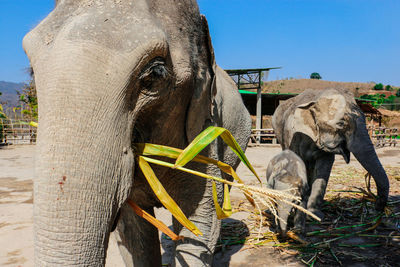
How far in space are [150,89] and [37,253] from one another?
25.6 inches

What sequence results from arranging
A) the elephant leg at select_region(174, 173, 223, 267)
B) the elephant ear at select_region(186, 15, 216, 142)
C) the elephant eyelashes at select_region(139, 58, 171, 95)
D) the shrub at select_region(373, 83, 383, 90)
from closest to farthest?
the elephant eyelashes at select_region(139, 58, 171, 95), the elephant ear at select_region(186, 15, 216, 142), the elephant leg at select_region(174, 173, 223, 267), the shrub at select_region(373, 83, 383, 90)

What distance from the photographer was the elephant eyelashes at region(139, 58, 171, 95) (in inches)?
44.0

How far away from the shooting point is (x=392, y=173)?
7152mm

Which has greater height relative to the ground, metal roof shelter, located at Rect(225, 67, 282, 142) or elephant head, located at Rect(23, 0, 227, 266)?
metal roof shelter, located at Rect(225, 67, 282, 142)

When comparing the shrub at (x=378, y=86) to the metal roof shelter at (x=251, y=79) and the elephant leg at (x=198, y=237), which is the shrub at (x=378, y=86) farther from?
the elephant leg at (x=198, y=237)

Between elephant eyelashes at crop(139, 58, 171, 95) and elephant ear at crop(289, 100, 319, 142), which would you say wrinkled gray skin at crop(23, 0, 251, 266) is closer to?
elephant eyelashes at crop(139, 58, 171, 95)

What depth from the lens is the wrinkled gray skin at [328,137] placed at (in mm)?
3701

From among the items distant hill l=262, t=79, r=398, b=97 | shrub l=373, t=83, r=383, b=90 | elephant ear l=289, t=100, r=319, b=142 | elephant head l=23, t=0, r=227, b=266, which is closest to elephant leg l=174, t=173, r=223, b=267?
elephant head l=23, t=0, r=227, b=266

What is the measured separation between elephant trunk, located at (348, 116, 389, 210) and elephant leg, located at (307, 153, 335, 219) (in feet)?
1.28

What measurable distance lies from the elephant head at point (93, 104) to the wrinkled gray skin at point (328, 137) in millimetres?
2939

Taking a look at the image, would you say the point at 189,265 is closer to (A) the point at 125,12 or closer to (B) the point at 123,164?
(B) the point at 123,164

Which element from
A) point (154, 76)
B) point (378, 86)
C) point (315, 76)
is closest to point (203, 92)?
point (154, 76)

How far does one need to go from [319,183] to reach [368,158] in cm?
66

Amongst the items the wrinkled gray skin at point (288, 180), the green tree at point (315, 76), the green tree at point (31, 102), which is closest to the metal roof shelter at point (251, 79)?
the green tree at point (31, 102)
